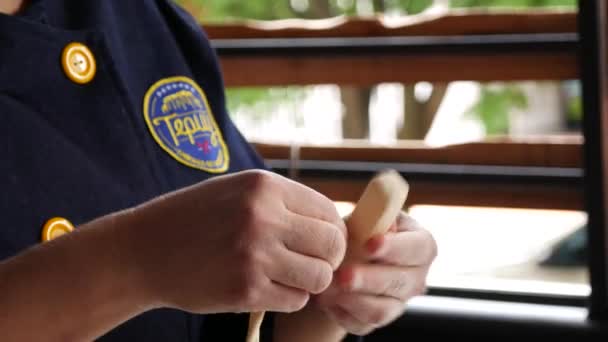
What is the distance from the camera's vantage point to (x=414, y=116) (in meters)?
4.62

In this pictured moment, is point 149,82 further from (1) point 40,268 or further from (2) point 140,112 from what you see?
(1) point 40,268

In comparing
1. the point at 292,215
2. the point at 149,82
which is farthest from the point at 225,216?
the point at 149,82

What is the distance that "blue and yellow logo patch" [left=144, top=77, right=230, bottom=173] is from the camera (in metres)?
0.88

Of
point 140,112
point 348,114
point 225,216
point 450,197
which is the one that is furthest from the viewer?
point 348,114

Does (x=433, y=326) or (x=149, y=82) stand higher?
Answer: (x=149, y=82)

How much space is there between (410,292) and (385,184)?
0.46 ft

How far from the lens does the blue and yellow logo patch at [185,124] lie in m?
0.88

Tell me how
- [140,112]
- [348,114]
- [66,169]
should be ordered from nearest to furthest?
[66,169], [140,112], [348,114]

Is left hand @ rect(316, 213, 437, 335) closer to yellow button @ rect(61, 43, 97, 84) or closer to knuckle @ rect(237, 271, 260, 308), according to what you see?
knuckle @ rect(237, 271, 260, 308)

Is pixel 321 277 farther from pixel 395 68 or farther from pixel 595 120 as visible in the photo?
pixel 395 68

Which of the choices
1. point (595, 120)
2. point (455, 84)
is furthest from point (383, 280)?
point (455, 84)

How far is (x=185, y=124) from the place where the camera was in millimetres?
914

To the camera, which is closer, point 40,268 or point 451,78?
point 40,268

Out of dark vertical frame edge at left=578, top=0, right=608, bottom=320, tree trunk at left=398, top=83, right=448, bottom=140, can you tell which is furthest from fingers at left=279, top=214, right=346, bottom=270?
tree trunk at left=398, top=83, right=448, bottom=140
